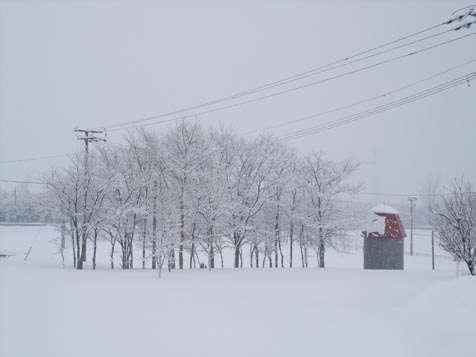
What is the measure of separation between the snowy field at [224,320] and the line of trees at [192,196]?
9502 mm

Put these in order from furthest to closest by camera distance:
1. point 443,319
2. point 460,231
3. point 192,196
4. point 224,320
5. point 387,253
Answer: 1. point 387,253
2. point 192,196
3. point 460,231
4. point 224,320
5. point 443,319

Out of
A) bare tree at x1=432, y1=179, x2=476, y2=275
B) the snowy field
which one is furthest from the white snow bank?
bare tree at x1=432, y1=179, x2=476, y2=275

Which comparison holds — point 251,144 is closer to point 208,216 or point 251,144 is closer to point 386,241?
point 208,216

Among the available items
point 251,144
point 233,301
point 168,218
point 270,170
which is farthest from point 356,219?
point 233,301

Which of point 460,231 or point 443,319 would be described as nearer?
point 443,319

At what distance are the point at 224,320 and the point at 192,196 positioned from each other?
1752 centimetres

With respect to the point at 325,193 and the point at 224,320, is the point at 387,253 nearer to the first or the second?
the point at 325,193

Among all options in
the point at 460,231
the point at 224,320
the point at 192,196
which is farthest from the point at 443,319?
the point at 192,196

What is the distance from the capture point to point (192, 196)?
1121 inches

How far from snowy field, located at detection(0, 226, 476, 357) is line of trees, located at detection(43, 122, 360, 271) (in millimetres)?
9502

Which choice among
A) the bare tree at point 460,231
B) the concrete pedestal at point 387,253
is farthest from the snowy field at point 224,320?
the concrete pedestal at point 387,253

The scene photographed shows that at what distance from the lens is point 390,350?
8891 mm

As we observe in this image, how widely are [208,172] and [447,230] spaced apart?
16902mm

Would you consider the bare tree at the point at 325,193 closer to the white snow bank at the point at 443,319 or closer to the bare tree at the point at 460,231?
the bare tree at the point at 460,231
